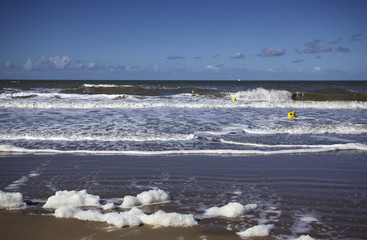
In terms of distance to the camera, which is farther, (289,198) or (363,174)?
(363,174)

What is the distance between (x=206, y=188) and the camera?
4508 millimetres

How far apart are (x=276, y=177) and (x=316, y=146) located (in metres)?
3.18

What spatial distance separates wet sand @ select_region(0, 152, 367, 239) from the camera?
10.00ft

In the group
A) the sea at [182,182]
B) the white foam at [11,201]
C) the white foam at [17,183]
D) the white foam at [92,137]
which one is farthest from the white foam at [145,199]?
the white foam at [92,137]

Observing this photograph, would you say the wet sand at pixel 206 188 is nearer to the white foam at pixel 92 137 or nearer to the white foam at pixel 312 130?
the white foam at pixel 92 137

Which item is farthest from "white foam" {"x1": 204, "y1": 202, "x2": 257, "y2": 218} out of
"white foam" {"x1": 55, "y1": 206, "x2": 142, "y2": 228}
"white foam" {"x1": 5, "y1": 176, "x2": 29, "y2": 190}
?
"white foam" {"x1": 5, "y1": 176, "x2": 29, "y2": 190}

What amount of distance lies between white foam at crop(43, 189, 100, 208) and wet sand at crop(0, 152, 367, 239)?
0.48 feet

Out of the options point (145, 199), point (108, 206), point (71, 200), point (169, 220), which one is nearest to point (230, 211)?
point (169, 220)

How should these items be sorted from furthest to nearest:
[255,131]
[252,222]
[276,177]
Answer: [255,131] → [276,177] → [252,222]

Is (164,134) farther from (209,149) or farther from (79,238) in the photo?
(79,238)

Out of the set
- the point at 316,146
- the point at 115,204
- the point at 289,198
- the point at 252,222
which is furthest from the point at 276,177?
the point at 316,146

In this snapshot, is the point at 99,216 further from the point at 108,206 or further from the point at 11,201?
the point at 11,201

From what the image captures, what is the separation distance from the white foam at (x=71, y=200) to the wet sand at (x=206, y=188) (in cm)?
15

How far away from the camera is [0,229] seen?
3029 mm
